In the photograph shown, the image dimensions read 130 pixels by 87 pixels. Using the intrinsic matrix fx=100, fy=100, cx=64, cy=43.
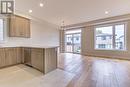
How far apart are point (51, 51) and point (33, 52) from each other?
82cm

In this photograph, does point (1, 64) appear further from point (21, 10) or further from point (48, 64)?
point (21, 10)

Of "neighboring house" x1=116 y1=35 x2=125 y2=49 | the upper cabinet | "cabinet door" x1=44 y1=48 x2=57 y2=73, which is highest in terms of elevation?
the upper cabinet

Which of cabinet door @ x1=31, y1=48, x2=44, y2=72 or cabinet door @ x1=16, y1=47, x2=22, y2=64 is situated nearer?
cabinet door @ x1=31, y1=48, x2=44, y2=72

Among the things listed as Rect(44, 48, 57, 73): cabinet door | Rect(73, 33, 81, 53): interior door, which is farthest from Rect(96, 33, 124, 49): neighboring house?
Rect(44, 48, 57, 73): cabinet door

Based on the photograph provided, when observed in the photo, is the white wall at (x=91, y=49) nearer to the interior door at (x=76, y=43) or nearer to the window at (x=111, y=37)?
the window at (x=111, y=37)

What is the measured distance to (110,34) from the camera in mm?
6875

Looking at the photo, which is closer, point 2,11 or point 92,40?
point 2,11

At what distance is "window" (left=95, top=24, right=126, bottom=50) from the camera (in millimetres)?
6352

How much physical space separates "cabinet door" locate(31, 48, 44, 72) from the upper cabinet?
1636 millimetres

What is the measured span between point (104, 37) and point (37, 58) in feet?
17.4

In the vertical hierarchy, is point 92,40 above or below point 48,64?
above

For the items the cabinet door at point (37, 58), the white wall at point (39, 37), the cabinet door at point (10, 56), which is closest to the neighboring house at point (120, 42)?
the white wall at point (39, 37)

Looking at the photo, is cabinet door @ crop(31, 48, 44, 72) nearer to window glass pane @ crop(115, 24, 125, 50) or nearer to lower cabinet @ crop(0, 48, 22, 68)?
lower cabinet @ crop(0, 48, 22, 68)

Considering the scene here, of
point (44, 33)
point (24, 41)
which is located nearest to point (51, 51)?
point (24, 41)
